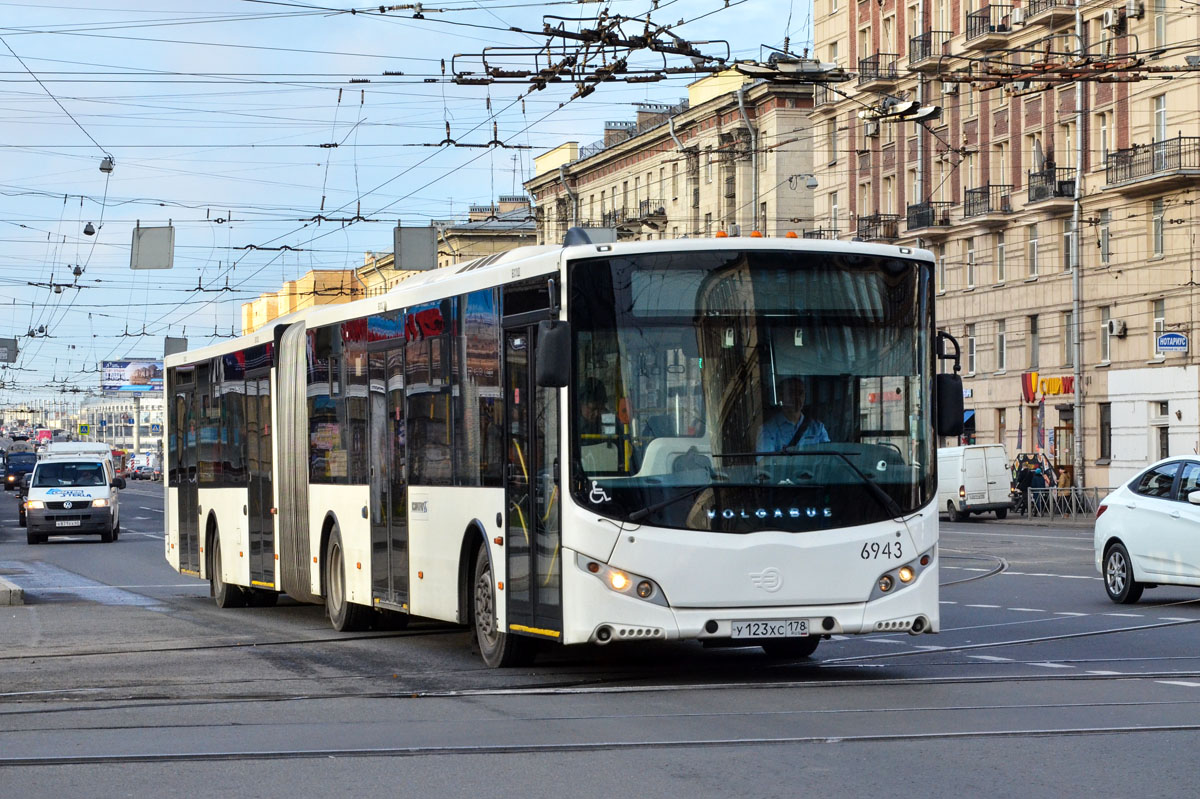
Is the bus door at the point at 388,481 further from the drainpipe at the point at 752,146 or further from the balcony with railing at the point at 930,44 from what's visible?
the drainpipe at the point at 752,146

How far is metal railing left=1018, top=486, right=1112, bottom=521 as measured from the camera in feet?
162

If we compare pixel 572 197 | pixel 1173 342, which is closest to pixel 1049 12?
pixel 1173 342

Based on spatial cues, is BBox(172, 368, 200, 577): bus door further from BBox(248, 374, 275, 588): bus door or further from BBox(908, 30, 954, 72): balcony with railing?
BBox(908, 30, 954, 72): balcony with railing

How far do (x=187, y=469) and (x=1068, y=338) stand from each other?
127 ft

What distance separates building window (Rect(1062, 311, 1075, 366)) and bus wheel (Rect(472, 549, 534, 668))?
45.2 metres

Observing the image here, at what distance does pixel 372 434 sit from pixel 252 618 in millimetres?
4352

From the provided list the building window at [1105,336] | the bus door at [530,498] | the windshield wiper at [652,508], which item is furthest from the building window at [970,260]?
the windshield wiper at [652,508]

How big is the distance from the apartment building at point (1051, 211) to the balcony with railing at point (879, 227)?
0.07m

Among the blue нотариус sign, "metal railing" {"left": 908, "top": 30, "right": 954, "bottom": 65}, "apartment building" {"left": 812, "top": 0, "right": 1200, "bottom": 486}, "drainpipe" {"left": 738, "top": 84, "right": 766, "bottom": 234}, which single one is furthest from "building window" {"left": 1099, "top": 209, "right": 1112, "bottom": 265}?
"drainpipe" {"left": 738, "top": 84, "right": 766, "bottom": 234}

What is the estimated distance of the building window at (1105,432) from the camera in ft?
183

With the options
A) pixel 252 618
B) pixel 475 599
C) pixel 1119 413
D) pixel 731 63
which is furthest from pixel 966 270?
pixel 475 599

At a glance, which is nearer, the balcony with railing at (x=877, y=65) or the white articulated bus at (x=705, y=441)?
the white articulated bus at (x=705, y=441)

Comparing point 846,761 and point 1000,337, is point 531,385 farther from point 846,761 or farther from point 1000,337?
point 1000,337

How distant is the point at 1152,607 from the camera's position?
61.8 feet
